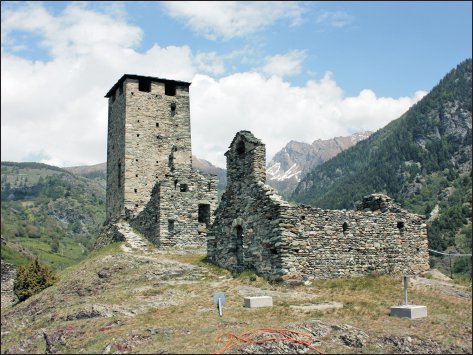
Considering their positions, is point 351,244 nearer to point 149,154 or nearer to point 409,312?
point 409,312

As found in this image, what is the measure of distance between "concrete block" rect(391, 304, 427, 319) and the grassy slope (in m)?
0.26

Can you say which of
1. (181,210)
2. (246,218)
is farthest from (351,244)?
(181,210)

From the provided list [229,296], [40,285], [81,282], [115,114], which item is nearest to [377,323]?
[229,296]

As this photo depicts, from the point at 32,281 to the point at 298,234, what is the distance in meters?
13.2

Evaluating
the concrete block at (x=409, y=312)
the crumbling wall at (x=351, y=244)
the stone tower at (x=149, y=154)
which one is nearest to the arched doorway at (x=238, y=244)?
the crumbling wall at (x=351, y=244)

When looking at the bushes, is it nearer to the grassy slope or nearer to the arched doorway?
the grassy slope

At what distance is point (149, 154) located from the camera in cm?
3494

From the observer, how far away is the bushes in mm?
23344

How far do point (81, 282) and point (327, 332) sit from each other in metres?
12.9

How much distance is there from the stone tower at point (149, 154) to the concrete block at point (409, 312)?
658 inches

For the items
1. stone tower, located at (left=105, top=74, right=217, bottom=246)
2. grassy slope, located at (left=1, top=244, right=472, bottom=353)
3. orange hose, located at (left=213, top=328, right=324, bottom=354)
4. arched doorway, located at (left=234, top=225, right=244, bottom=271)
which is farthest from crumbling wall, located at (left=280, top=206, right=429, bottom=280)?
stone tower, located at (left=105, top=74, right=217, bottom=246)

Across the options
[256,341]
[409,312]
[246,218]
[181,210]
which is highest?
[181,210]

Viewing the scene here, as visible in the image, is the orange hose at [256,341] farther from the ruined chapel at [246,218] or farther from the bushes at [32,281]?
the bushes at [32,281]

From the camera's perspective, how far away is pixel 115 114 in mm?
36938
